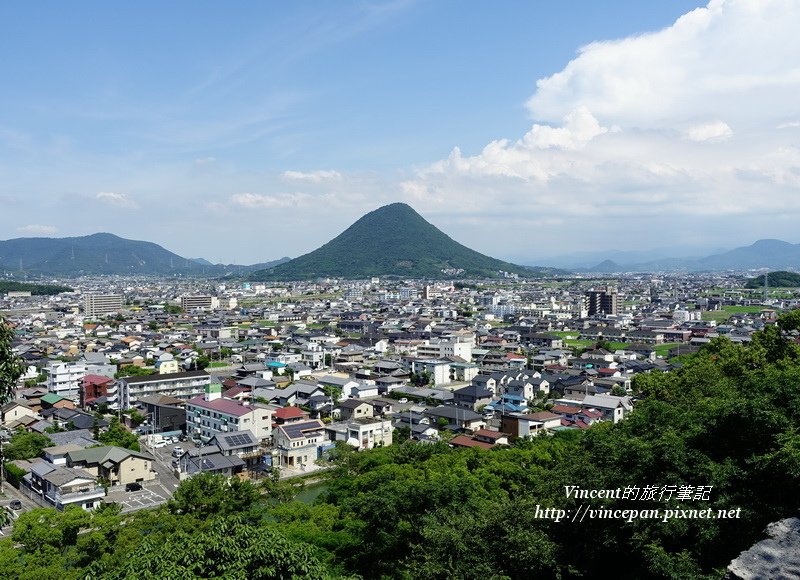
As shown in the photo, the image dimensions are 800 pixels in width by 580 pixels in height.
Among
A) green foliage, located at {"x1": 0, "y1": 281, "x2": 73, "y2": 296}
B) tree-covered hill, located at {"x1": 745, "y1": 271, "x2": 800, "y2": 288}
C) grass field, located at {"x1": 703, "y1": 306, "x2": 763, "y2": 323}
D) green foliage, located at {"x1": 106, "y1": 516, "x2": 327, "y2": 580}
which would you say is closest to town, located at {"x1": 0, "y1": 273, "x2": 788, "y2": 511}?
grass field, located at {"x1": 703, "y1": 306, "x2": 763, "y2": 323}

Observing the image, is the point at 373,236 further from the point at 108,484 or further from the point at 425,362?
the point at 108,484

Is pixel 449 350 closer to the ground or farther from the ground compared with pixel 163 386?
farther from the ground

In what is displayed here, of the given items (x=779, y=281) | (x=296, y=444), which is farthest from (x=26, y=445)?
(x=779, y=281)

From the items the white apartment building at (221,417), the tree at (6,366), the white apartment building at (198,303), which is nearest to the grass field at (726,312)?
the white apartment building at (221,417)

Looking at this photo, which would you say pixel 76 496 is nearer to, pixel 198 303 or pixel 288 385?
pixel 288 385

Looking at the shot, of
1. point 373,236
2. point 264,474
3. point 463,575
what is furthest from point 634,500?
point 373,236

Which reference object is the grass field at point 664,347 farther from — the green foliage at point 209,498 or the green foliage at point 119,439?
the green foliage at point 209,498
